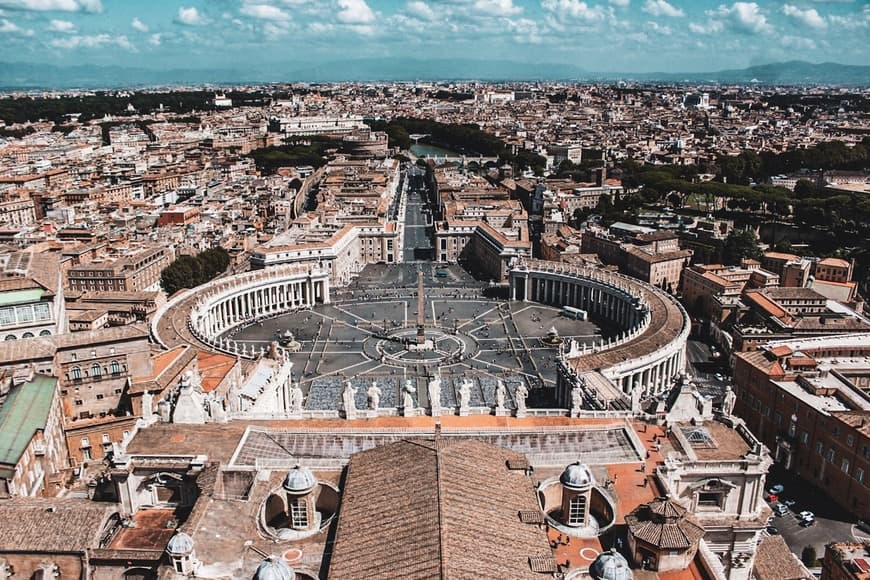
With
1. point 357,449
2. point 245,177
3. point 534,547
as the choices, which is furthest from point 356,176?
point 534,547

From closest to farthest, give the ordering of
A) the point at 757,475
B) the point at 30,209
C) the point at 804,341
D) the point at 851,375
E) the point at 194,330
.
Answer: the point at 757,475 < the point at 851,375 < the point at 804,341 < the point at 194,330 < the point at 30,209

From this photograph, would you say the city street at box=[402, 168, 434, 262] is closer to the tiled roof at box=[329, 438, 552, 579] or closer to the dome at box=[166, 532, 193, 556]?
the tiled roof at box=[329, 438, 552, 579]

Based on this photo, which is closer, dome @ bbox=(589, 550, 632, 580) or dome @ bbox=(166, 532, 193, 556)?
dome @ bbox=(589, 550, 632, 580)

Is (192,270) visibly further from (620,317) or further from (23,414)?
(620,317)

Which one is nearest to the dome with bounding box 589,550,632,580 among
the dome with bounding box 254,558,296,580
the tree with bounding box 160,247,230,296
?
the dome with bounding box 254,558,296,580

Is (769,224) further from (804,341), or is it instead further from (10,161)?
(10,161)

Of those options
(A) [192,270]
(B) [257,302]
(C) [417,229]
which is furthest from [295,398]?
(C) [417,229]

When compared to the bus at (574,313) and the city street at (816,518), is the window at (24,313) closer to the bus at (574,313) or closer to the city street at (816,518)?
the city street at (816,518)
